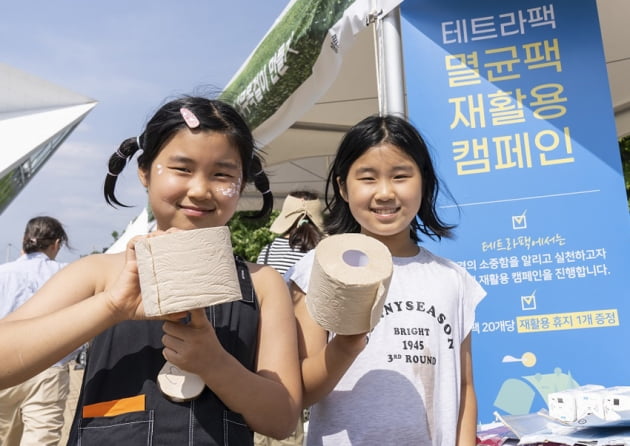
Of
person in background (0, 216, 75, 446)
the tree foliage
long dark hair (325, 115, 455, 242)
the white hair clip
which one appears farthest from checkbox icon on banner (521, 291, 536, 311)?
the tree foliage

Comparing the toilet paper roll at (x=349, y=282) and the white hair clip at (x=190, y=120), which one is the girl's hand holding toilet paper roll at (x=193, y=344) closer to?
Result: the toilet paper roll at (x=349, y=282)

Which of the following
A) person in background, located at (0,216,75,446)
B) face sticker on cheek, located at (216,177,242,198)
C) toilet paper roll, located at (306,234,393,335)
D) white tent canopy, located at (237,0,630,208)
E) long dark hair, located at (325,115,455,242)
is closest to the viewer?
toilet paper roll, located at (306,234,393,335)

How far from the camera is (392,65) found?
2.89 metres

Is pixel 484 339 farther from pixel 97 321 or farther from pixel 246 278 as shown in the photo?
pixel 97 321

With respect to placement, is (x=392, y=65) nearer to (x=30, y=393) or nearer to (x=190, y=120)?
(x=190, y=120)

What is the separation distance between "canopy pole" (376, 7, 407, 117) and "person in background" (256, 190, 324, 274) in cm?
146

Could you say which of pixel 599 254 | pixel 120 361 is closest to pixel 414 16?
pixel 599 254

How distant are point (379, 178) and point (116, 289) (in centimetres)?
83

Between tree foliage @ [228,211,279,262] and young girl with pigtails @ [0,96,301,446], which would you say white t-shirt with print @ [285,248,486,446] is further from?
tree foliage @ [228,211,279,262]

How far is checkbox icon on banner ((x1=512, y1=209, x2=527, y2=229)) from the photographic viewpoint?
104 inches

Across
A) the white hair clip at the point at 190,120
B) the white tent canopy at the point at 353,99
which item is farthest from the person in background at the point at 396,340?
the white tent canopy at the point at 353,99

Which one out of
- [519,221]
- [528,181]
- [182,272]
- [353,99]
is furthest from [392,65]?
[353,99]

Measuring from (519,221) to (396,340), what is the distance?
139cm

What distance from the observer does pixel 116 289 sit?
104cm
